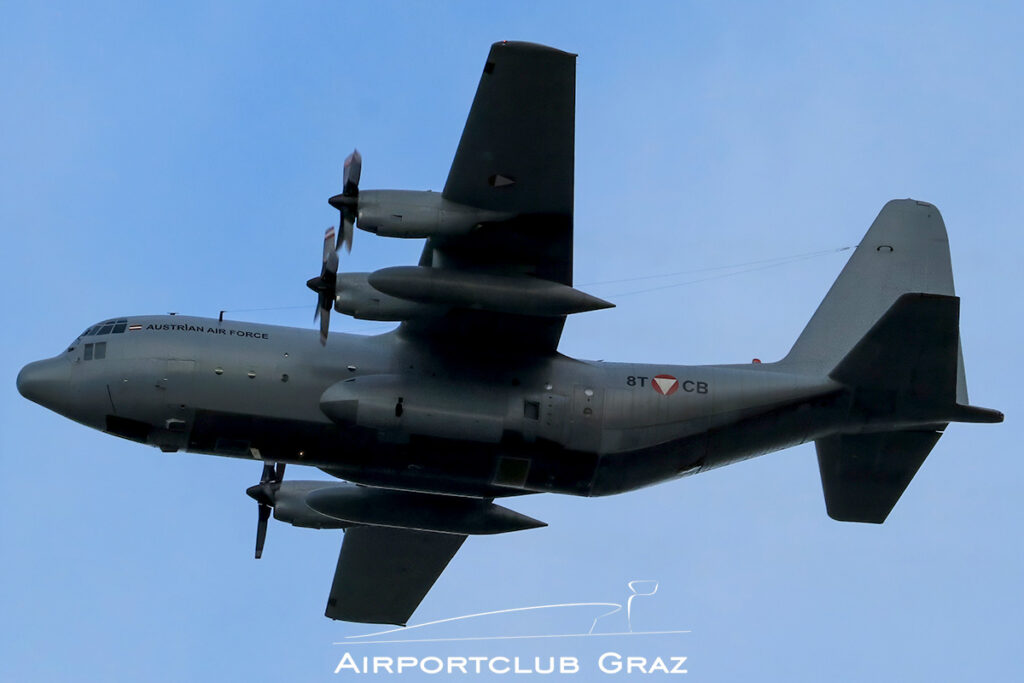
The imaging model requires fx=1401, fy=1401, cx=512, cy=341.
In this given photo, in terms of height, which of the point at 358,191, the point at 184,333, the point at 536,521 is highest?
the point at 358,191

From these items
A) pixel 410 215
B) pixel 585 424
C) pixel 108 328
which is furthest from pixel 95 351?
pixel 585 424

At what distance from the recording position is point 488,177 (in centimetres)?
1936

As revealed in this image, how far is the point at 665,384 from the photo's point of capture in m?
21.5

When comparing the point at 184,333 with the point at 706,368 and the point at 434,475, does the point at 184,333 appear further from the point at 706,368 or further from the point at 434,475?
the point at 706,368

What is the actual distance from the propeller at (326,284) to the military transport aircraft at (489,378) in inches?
1.1

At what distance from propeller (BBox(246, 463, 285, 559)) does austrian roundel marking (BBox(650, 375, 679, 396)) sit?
6.81m

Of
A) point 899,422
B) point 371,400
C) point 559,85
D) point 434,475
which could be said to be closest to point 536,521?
point 434,475

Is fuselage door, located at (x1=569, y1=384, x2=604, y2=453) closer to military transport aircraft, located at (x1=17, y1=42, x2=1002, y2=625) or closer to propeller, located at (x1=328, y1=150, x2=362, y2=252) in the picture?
military transport aircraft, located at (x1=17, y1=42, x2=1002, y2=625)

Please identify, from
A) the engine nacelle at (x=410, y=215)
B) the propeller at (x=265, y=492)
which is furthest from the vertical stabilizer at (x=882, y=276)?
the propeller at (x=265, y=492)

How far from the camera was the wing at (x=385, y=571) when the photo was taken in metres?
24.8

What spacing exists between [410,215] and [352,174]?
1243 mm

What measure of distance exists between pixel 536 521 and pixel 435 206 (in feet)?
20.9

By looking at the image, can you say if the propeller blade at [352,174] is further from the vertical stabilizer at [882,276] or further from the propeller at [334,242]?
the vertical stabilizer at [882,276]

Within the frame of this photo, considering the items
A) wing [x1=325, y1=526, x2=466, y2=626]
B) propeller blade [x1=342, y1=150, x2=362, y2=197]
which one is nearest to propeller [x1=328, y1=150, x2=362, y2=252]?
propeller blade [x1=342, y1=150, x2=362, y2=197]
